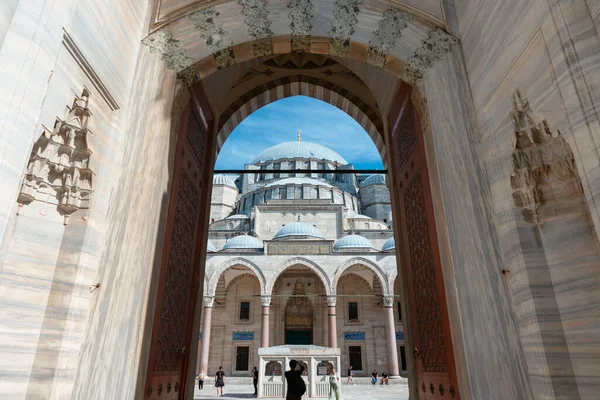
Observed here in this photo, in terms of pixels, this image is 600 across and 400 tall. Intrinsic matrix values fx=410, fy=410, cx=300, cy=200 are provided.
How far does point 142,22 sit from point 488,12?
242 cm

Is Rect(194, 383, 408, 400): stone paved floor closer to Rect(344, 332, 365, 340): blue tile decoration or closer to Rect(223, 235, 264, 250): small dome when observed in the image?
Rect(344, 332, 365, 340): blue tile decoration

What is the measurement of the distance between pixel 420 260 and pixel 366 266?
18925 millimetres

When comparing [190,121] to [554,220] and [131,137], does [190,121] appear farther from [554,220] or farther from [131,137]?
[554,220]

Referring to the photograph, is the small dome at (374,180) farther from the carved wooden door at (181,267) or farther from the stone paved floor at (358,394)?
the carved wooden door at (181,267)

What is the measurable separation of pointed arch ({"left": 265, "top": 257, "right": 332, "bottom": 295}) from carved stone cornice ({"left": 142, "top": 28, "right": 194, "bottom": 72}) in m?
18.2

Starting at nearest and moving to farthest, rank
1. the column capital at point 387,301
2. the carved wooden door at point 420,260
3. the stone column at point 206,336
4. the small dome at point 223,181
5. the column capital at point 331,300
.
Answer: the carved wooden door at point 420,260 < the stone column at point 206,336 < the column capital at point 331,300 < the column capital at point 387,301 < the small dome at point 223,181

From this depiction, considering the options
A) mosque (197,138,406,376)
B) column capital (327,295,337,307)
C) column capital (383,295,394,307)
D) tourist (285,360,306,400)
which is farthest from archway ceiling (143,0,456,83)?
column capital (383,295,394,307)

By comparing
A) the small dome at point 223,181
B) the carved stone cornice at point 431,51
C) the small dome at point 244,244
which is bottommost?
the carved stone cornice at point 431,51

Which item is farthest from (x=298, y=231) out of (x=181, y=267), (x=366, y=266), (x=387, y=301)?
(x=181, y=267)

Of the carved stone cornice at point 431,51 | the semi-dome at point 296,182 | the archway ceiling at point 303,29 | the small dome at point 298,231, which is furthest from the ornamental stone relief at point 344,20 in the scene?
the semi-dome at point 296,182

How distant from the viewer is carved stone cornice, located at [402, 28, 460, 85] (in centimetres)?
293

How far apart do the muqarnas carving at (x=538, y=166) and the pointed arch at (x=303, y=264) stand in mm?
18912

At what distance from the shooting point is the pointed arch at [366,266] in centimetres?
2059

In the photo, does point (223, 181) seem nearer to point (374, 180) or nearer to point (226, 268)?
point (374, 180)
